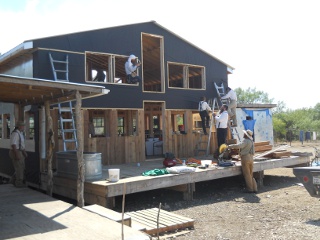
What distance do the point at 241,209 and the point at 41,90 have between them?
5479 millimetres

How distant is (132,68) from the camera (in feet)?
36.4

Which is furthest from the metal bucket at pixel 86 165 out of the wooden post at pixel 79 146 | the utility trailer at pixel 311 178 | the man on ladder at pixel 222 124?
the man on ladder at pixel 222 124

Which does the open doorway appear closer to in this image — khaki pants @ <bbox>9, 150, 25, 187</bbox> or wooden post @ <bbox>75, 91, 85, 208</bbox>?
khaki pants @ <bbox>9, 150, 25, 187</bbox>

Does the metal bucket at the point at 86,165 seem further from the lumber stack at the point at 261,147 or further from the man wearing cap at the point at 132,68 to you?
the lumber stack at the point at 261,147

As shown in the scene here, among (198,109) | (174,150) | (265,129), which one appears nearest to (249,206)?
(174,150)

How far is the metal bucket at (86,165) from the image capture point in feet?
24.3

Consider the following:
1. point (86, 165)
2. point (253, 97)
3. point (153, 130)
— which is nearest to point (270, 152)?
point (153, 130)

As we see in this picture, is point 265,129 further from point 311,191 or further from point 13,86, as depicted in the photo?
point 13,86

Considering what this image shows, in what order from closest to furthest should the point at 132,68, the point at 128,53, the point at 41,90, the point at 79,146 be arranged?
1. the point at 79,146
2. the point at 41,90
3. the point at 132,68
4. the point at 128,53

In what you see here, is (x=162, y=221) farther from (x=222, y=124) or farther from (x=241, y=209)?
(x=222, y=124)

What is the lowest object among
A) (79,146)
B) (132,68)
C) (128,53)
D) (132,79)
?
(79,146)

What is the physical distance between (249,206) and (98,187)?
383 centimetres

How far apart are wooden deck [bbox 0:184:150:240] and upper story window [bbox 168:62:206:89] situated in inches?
312

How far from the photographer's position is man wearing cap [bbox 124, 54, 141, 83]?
438 inches
